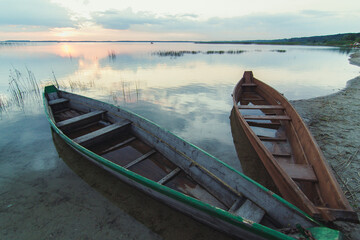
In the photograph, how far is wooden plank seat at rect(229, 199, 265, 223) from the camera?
9.93 feet

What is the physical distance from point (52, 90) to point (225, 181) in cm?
1018

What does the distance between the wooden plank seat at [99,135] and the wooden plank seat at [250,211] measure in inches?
176

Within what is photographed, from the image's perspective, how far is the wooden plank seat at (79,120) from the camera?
21.0ft

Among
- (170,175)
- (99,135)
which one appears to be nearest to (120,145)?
(99,135)

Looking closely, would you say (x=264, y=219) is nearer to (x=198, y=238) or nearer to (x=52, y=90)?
(x=198, y=238)

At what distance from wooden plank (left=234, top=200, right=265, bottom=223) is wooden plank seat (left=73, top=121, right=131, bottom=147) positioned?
4535 millimetres

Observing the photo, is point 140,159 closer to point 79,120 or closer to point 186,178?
point 186,178

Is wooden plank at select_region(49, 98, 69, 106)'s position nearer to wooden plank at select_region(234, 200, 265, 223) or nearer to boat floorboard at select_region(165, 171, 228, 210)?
boat floorboard at select_region(165, 171, 228, 210)

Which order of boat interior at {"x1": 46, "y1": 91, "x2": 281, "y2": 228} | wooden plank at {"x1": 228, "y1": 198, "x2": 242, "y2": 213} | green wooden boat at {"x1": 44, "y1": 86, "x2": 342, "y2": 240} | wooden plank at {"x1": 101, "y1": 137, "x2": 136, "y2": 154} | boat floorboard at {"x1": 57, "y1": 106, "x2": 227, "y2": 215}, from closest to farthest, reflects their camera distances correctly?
green wooden boat at {"x1": 44, "y1": 86, "x2": 342, "y2": 240}
wooden plank at {"x1": 228, "y1": 198, "x2": 242, "y2": 213}
boat interior at {"x1": 46, "y1": 91, "x2": 281, "y2": 228}
boat floorboard at {"x1": 57, "y1": 106, "x2": 227, "y2": 215}
wooden plank at {"x1": 101, "y1": 137, "x2": 136, "y2": 154}

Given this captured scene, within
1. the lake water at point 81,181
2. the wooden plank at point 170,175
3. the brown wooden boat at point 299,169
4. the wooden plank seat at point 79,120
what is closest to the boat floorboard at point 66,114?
the lake water at point 81,181

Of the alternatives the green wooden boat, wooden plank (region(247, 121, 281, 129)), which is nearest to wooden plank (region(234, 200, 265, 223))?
the green wooden boat

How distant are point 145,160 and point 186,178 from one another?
139cm

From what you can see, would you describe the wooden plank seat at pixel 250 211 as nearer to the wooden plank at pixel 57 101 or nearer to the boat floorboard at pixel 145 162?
the boat floorboard at pixel 145 162

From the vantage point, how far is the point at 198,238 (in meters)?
3.43
